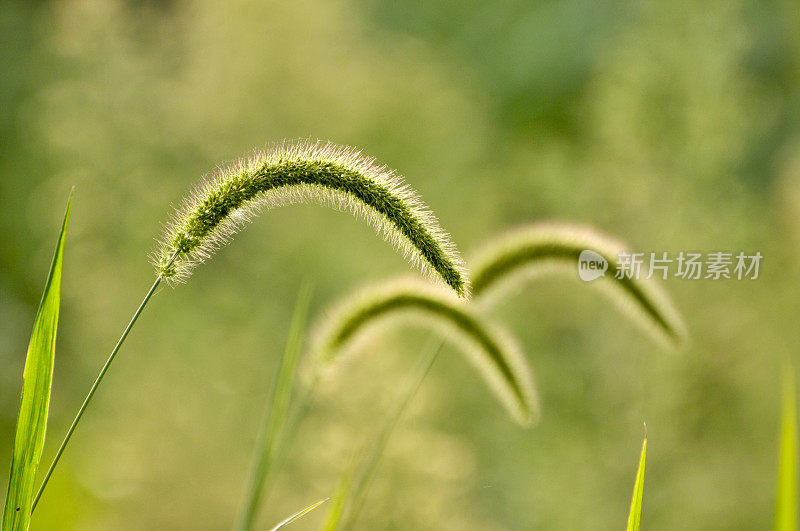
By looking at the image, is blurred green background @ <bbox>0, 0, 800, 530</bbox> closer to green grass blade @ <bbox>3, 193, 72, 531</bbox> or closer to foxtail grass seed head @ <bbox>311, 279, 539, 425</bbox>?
foxtail grass seed head @ <bbox>311, 279, 539, 425</bbox>

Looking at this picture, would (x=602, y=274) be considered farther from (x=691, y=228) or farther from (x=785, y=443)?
(x=691, y=228)

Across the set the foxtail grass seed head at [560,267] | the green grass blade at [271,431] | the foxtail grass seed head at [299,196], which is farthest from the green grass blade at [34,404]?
the foxtail grass seed head at [560,267]

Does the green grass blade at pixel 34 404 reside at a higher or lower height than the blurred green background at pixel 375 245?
lower

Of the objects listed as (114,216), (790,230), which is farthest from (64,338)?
(790,230)

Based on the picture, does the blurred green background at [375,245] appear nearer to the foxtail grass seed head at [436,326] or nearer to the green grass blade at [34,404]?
the foxtail grass seed head at [436,326]

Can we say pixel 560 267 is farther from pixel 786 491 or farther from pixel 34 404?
pixel 34 404

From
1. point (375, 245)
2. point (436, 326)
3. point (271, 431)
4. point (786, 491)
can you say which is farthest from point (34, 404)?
point (375, 245)
